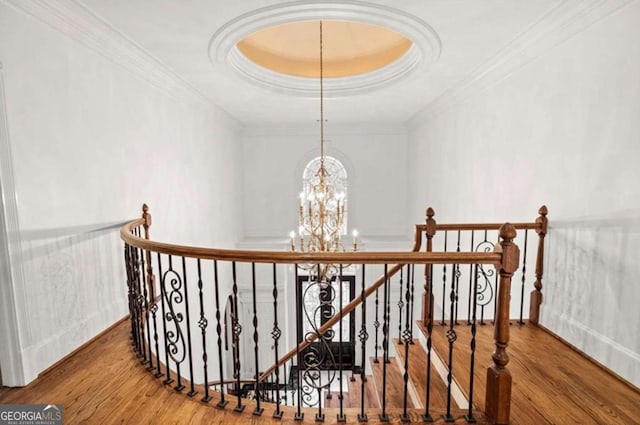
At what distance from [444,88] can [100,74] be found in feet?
14.3

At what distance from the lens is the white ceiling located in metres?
2.79

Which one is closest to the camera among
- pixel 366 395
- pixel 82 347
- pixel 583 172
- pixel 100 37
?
pixel 583 172

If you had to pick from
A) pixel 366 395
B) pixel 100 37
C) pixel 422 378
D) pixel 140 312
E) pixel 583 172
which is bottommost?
pixel 366 395

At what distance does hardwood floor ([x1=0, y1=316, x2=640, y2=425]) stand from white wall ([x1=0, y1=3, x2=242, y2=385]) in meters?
0.30

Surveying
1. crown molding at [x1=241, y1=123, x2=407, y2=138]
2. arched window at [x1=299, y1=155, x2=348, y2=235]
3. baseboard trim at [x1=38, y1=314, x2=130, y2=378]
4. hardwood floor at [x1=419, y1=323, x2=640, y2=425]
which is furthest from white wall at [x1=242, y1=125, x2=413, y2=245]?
hardwood floor at [x1=419, y1=323, x2=640, y2=425]

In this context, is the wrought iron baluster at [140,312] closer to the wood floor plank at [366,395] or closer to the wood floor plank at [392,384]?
the wood floor plank at [392,384]

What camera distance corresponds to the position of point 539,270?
3.29m

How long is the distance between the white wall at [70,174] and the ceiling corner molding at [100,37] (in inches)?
0.9

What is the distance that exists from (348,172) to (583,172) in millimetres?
5536

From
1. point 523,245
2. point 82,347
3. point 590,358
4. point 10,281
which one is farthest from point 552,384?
point 10,281

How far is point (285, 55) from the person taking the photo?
4.96 m

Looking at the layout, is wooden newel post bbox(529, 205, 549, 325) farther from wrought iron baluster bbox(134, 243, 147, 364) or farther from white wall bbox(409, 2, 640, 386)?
wrought iron baluster bbox(134, 243, 147, 364)

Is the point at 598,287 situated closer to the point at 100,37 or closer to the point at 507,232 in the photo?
the point at 507,232

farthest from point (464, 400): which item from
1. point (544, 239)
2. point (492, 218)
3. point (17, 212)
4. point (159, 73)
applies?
point (159, 73)
